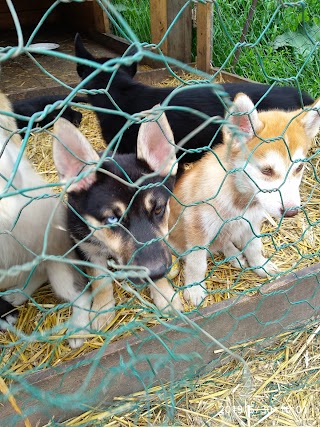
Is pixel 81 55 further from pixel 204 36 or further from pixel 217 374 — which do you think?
pixel 217 374

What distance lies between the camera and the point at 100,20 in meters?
6.55

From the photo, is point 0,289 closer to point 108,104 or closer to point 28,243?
point 28,243

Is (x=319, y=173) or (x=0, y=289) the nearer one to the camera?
(x=0, y=289)

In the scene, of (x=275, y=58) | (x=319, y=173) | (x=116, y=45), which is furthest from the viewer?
(x=116, y=45)

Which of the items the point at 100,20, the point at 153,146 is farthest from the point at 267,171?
the point at 100,20

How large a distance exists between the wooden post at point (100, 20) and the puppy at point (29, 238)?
4.60 metres

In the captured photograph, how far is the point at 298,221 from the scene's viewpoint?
298 cm

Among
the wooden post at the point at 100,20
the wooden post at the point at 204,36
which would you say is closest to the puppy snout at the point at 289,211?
the wooden post at the point at 204,36

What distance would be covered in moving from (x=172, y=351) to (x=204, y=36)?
3.70 meters

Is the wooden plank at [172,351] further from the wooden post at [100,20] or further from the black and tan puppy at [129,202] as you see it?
the wooden post at [100,20]

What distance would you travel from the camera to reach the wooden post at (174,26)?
485 centimetres

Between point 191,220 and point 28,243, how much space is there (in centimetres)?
91

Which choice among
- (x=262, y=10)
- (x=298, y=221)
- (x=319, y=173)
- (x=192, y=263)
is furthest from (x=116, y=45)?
(x=192, y=263)

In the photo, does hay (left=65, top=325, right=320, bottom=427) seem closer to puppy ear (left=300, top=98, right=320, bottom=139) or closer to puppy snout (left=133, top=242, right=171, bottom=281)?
puppy snout (left=133, top=242, right=171, bottom=281)
